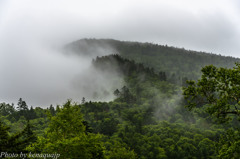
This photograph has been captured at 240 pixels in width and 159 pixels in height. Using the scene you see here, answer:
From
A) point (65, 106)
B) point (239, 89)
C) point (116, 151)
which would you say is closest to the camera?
point (239, 89)

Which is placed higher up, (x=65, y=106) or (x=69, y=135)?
(x=65, y=106)

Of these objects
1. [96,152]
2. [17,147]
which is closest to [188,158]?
[96,152]

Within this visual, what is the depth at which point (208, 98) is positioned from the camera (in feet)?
65.6

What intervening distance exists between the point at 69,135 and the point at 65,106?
4.15 m

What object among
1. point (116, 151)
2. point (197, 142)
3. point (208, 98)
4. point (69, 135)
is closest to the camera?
point (208, 98)

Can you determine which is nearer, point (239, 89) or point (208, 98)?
point (239, 89)

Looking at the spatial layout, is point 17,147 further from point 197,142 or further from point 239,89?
point 197,142

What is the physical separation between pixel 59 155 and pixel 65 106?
800cm

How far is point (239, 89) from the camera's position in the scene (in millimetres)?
18719

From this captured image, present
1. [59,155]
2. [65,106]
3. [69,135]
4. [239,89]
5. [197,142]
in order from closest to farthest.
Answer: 1. [239,89]
2. [59,155]
3. [69,135]
4. [65,106]
5. [197,142]

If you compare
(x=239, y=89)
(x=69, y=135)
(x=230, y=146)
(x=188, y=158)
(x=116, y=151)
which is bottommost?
(x=188, y=158)

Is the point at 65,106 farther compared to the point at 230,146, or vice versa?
the point at 65,106

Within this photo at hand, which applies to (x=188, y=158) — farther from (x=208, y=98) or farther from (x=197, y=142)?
(x=208, y=98)

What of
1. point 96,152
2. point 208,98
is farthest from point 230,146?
point 96,152
